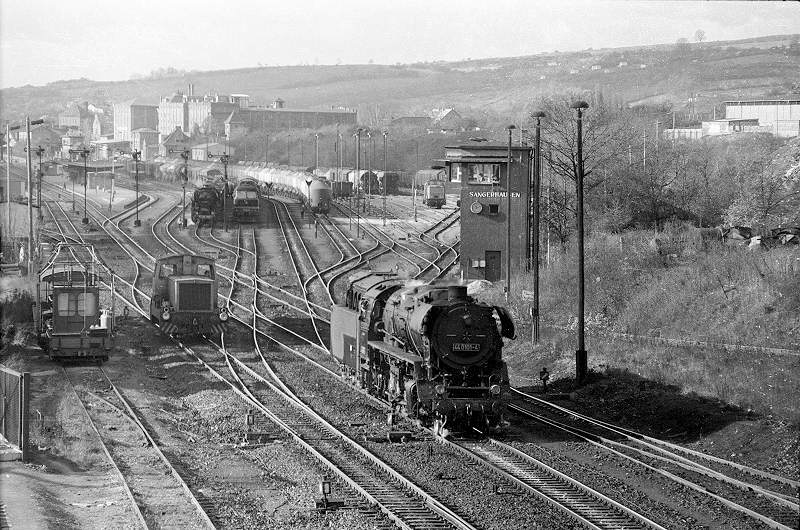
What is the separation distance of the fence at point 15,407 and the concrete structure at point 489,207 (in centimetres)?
3300

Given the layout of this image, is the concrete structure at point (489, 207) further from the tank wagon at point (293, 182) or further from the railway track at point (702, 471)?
the tank wagon at point (293, 182)

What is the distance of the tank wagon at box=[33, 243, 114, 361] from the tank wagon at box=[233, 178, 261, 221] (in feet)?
132

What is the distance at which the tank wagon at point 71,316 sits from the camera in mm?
34156

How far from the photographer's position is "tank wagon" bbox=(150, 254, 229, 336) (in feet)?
129

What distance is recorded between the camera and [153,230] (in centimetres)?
7325

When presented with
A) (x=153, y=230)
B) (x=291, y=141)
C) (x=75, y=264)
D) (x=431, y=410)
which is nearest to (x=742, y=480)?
(x=431, y=410)

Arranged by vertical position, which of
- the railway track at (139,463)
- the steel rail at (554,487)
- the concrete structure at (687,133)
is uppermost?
the concrete structure at (687,133)

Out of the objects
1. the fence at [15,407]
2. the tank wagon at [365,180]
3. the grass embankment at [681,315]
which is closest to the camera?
the fence at [15,407]

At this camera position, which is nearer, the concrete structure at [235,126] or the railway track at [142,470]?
the railway track at [142,470]

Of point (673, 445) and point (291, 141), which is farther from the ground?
point (291, 141)

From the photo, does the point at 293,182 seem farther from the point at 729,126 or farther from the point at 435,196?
the point at 729,126

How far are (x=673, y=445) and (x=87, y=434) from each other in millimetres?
13535

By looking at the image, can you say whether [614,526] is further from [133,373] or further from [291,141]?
[291,141]

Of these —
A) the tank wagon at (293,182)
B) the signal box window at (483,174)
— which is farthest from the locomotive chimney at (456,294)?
the tank wagon at (293,182)
